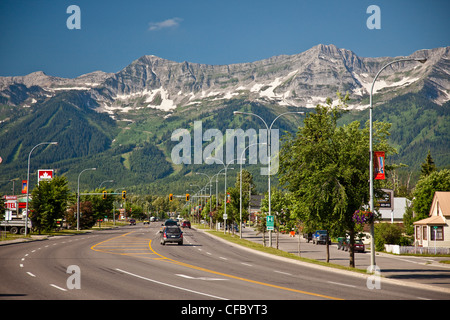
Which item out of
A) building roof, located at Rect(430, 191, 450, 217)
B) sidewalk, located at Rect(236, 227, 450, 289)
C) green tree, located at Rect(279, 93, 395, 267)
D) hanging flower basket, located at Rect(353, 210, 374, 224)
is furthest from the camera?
building roof, located at Rect(430, 191, 450, 217)

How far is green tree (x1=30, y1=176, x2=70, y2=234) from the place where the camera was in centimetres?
7712

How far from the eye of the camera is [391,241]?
65.0 metres

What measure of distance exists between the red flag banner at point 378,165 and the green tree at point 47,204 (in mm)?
60341

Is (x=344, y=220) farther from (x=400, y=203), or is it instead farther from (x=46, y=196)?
(x=400, y=203)

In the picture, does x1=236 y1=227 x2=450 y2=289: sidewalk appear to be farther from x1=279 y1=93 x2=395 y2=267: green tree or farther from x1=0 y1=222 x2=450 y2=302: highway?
x1=279 y1=93 x2=395 y2=267: green tree

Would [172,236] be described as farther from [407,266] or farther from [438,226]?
[438,226]

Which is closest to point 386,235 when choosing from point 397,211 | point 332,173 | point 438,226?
point 438,226

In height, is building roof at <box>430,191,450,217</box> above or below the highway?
above

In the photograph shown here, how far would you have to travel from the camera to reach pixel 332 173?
30.1 meters

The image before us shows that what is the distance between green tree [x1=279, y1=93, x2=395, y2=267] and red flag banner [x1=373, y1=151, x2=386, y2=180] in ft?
9.32

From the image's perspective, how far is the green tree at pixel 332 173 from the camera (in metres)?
30.1

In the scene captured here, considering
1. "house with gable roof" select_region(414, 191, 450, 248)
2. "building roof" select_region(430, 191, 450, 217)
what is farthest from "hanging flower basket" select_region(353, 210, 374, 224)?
"building roof" select_region(430, 191, 450, 217)
